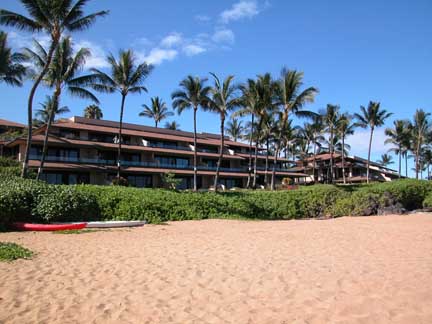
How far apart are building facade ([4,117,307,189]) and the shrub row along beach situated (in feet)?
51.7

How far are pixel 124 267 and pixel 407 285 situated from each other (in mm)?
5422

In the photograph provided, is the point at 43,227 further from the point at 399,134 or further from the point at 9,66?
the point at 399,134

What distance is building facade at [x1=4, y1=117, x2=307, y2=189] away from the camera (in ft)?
110

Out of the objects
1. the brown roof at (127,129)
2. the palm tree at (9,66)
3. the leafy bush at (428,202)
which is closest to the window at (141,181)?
the brown roof at (127,129)

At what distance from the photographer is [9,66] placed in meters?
23.1

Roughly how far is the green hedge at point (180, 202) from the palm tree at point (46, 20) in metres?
6.02

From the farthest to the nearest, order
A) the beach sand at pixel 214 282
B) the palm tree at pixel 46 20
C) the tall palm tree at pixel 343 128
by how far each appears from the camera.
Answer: the tall palm tree at pixel 343 128
the palm tree at pixel 46 20
the beach sand at pixel 214 282

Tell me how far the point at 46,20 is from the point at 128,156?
21618mm

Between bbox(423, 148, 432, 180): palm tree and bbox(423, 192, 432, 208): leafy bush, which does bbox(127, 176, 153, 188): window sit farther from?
bbox(423, 148, 432, 180): palm tree

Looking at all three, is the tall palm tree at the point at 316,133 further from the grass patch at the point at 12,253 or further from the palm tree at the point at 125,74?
the grass patch at the point at 12,253

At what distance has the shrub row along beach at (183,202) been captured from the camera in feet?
44.6

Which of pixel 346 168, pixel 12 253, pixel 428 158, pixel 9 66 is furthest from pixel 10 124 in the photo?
pixel 428 158

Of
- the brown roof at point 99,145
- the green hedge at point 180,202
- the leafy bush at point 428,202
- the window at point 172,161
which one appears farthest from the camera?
the window at point 172,161

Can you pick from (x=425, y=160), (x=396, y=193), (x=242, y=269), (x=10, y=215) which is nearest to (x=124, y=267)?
(x=242, y=269)
